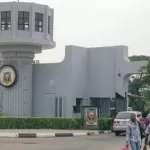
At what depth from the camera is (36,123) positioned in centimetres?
3119

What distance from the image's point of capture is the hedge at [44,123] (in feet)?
102

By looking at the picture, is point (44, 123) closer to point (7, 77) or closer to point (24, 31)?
point (7, 77)

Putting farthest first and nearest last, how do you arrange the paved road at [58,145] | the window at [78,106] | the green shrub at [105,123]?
the window at [78,106], the green shrub at [105,123], the paved road at [58,145]

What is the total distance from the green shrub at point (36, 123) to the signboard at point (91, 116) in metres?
1.00

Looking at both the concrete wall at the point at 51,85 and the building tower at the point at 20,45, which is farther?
the concrete wall at the point at 51,85

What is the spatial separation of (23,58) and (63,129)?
23.6 feet

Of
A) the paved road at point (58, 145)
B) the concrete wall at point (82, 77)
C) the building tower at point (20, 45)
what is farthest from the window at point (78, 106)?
the paved road at point (58, 145)

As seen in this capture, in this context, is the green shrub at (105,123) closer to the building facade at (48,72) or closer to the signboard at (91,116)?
the signboard at (91,116)

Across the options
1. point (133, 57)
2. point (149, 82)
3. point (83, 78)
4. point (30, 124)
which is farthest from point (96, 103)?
point (133, 57)

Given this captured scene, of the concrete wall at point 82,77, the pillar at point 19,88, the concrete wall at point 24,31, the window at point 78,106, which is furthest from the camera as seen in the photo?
the window at point 78,106

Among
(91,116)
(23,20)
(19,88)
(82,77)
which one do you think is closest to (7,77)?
(19,88)

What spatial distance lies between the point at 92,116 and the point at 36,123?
3850mm

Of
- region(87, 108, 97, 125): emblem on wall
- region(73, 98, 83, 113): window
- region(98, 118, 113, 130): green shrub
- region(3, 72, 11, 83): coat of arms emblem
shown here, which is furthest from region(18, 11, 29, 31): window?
region(98, 118, 113, 130): green shrub

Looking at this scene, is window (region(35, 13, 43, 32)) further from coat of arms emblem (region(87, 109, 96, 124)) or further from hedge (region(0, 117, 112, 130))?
coat of arms emblem (region(87, 109, 96, 124))
